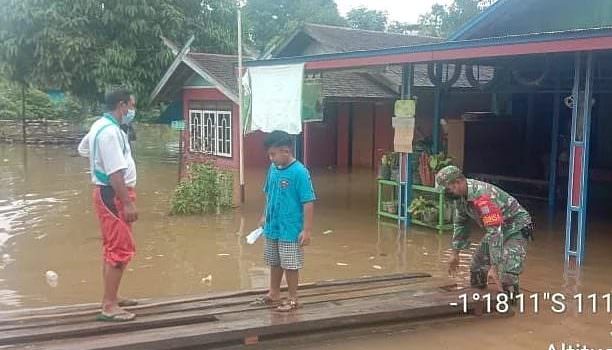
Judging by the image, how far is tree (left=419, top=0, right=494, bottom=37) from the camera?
126 ft

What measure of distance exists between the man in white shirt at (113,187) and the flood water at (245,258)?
5.01ft

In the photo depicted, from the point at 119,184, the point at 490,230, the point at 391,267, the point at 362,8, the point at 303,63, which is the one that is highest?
the point at 362,8

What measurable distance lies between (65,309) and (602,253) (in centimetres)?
667

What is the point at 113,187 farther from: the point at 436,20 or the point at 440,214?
the point at 436,20

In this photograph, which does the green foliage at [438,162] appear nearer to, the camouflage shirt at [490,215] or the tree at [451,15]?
the camouflage shirt at [490,215]

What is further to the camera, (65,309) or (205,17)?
(205,17)

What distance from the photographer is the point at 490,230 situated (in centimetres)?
571

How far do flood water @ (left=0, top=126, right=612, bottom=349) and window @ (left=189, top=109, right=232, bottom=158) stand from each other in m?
4.84

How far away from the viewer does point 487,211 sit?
568cm

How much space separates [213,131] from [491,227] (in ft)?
47.3

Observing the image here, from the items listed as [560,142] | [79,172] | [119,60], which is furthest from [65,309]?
[119,60]

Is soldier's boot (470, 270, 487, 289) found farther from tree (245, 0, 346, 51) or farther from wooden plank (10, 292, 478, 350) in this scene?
tree (245, 0, 346, 51)

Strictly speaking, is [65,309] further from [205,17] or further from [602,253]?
[205,17]

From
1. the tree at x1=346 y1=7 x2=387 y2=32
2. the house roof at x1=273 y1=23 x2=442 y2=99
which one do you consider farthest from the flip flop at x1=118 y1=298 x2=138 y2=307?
the tree at x1=346 y1=7 x2=387 y2=32
